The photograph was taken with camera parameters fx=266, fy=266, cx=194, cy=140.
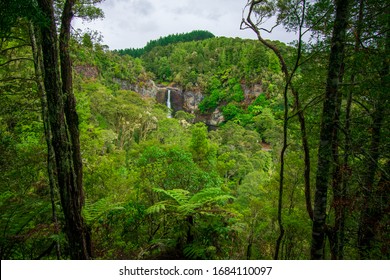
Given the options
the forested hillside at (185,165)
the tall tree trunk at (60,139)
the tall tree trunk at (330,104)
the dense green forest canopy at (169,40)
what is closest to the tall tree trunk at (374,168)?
the forested hillside at (185,165)

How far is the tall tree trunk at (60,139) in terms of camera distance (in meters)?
3.49

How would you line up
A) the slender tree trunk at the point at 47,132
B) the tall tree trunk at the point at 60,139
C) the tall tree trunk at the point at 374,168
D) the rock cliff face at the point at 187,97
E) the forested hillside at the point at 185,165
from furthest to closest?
the rock cliff face at the point at 187,97, the tall tree trunk at the point at 374,168, the slender tree trunk at the point at 47,132, the forested hillside at the point at 185,165, the tall tree trunk at the point at 60,139

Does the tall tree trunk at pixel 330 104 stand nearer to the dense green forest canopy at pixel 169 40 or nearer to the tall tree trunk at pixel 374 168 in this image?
the tall tree trunk at pixel 374 168

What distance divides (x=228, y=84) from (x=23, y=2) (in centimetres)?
6907

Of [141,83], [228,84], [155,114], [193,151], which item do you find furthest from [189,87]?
[193,151]

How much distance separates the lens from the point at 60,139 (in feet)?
11.8

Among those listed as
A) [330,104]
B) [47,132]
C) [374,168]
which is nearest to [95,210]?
[47,132]

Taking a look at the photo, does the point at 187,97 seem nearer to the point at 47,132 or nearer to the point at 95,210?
the point at 47,132

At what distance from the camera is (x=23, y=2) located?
2.90m
